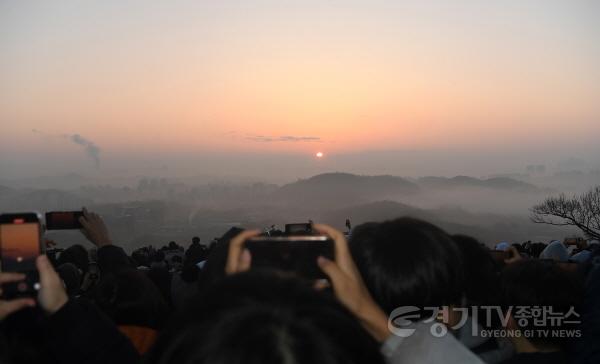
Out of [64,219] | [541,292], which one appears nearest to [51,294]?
[64,219]

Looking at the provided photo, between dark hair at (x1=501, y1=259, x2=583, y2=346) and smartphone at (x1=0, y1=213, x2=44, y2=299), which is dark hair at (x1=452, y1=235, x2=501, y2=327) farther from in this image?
smartphone at (x1=0, y1=213, x2=44, y2=299)

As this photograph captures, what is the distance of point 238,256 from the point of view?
1860 mm

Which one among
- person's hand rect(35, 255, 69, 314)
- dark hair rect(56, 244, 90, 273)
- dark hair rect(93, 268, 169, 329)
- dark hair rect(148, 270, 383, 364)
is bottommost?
dark hair rect(56, 244, 90, 273)

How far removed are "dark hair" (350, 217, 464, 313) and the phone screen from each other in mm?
1553

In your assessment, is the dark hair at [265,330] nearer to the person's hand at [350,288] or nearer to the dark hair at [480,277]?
the person's hand at [350,288]

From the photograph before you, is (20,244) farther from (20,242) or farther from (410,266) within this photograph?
(410,266)

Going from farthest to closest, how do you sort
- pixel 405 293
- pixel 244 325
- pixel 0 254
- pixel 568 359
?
1. pixel 568 359
2. pixel 0 254
3. pixel 405 293
4. pixel 244 325

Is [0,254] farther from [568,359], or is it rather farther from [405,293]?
[568,359]

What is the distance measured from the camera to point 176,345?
1062mm

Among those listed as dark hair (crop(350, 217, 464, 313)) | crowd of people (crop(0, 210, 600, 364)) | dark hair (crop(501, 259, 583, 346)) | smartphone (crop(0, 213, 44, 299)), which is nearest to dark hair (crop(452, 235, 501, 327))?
crowd of people (crop(0, 210, 600, 364))

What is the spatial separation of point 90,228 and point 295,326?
283cm

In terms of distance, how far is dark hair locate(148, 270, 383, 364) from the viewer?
1.02 metres

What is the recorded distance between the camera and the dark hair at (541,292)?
10.1 feet

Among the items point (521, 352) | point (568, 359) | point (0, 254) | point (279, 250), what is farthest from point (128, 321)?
point (568, 359)
